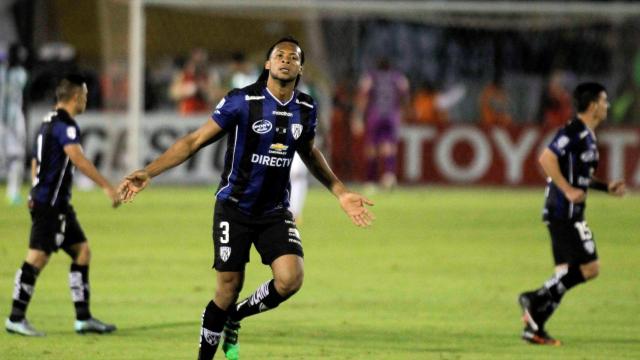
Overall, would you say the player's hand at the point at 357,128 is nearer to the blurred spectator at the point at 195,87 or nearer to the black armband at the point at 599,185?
the blurred spectator at the point at 195,87

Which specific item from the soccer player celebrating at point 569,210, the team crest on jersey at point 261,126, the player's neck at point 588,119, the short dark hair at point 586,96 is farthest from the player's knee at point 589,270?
the team crest on jersey at point 261,126

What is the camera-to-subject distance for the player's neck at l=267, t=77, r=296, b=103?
10.4 metres

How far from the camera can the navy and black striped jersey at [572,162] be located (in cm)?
1242

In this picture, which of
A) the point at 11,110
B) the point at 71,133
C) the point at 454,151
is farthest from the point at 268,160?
the point at 454,151

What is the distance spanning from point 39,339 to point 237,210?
8.71 feet

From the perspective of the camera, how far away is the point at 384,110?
30.4 metres

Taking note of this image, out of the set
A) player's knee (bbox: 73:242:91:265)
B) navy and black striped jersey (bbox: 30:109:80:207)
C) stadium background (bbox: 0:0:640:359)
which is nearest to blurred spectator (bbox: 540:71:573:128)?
stadium background (bbox: 0:0:640:359)

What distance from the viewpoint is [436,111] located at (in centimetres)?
3422

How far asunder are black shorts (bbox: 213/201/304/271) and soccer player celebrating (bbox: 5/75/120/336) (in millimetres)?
2361

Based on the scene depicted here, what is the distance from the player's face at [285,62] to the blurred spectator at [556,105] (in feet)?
73.1

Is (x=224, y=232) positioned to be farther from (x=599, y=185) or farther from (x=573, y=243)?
(x=599, y=185)

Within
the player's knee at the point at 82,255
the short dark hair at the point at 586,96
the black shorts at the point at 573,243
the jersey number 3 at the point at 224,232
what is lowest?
the player's knee at the point at 82,255

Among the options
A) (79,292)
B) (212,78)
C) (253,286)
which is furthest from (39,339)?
(212,78)

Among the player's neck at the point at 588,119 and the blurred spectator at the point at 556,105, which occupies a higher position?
the player's neck at the point at 588,119
